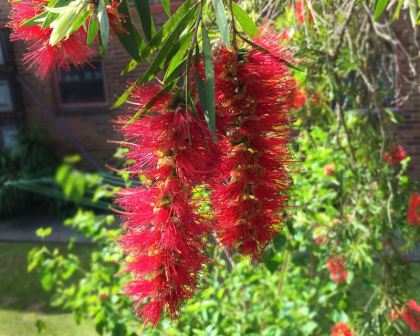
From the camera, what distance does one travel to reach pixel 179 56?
2.35 ft

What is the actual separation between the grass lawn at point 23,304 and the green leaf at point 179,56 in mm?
2521

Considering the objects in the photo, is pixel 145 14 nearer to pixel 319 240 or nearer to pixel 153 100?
pixel 153 100

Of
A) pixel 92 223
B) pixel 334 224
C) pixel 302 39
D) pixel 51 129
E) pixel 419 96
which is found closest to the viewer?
pixel 302 39

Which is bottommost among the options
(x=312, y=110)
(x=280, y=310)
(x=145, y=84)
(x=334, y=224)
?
(x=280, y=310)

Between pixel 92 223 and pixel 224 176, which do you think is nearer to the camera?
pixel 224 176

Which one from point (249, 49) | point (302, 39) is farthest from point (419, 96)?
point (249, 49)

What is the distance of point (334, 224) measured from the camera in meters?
2.00

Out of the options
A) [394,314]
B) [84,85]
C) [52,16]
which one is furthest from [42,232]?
[84,85]

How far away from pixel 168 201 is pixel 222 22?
0.80 ft

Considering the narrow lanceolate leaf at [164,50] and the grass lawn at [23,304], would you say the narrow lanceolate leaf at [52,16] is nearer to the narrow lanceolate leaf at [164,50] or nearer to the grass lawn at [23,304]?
the narrow lanceolate leaf at [164,50]

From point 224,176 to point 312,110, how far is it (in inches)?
53.4

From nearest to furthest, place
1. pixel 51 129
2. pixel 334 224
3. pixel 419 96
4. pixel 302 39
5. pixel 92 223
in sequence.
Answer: pixel 302 39, pixel 334 224, pixel 92 223, pixel 419 96, pixel 51 129

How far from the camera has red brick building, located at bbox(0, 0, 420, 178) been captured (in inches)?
198

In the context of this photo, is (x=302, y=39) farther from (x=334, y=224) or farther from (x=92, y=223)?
(x=92, y=223)
